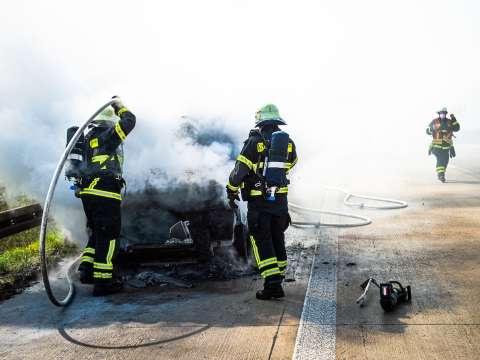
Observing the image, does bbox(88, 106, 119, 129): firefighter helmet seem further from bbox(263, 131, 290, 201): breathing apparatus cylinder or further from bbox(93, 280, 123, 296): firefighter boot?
bbox(263, 131, 290, 201): breathing apparatus cylinder

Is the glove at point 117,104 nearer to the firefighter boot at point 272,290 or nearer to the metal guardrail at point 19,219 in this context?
the metal guardrail at point 19,219

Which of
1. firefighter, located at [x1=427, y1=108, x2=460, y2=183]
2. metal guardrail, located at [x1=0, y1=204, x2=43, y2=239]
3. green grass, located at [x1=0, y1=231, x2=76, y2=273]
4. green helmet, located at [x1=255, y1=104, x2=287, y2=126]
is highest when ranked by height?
green helmet, located at [x1=255, y1=104, x2=287, y2=126]

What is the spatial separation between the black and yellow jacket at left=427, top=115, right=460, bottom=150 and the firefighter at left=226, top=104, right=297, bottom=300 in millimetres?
9964

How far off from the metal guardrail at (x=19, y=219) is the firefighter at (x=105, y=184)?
121 cm

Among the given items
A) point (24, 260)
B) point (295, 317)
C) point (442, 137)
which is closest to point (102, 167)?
point (24, 260)

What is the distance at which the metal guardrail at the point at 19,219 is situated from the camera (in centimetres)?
650

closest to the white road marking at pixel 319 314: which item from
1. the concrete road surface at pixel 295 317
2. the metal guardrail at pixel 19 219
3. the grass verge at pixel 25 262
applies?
the concrete road surface at pixel 295 317

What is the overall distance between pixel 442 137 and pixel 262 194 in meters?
10.5

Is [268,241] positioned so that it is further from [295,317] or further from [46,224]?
[46,224]

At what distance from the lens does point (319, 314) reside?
15.1 ft

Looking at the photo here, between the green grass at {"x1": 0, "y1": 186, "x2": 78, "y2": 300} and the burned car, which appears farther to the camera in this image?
the burned car

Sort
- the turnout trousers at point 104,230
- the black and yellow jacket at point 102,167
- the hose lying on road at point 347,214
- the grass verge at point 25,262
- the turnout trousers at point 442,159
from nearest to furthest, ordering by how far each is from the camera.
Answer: the turnout trousers at point 104,230, the black and yellow jacket at point 102,167, the grass verge at point 25,262, the hose lying on road at point 347,214, the turnout trousers at point 442,159

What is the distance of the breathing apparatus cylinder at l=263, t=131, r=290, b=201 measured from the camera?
5.37 meters

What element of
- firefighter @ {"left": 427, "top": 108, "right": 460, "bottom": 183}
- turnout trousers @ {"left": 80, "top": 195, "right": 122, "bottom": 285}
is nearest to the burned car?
turnout trousers @ {"left": 80, "top": 195, "right": 122, "bottom": 285}
